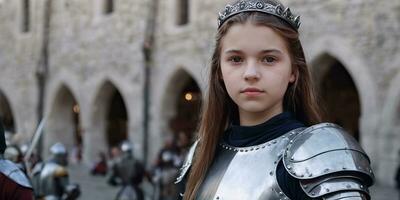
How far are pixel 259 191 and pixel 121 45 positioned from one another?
14.6 metres

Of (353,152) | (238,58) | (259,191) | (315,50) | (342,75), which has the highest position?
(238,58)

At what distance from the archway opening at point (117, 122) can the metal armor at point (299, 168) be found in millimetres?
17330

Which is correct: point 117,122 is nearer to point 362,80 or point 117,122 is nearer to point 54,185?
point 362,80

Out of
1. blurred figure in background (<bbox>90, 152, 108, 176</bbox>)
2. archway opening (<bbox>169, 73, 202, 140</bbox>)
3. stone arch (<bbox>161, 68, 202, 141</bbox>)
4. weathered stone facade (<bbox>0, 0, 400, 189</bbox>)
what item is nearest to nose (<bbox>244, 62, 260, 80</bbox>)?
weathered stone facade (<bbox>0, 0, 400, 189</bbox>)

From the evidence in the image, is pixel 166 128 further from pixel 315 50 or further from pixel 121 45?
pixel 315 50

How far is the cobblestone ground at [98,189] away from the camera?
986 centimetres

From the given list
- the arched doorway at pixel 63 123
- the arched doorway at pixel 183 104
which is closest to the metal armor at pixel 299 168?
the arched doorway at pixel 183 104

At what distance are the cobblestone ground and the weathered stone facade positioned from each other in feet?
1.45

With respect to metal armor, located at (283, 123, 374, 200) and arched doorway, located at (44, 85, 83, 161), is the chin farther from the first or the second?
arched doorway, located at (44, 85, 83, 161)

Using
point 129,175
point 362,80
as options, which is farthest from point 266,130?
point 362,80

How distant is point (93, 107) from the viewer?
16.8 meters

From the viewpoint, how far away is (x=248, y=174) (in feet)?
5.34

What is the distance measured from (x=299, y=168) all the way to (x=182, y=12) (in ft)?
44.5

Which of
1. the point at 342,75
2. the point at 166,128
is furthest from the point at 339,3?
the point at 166,128
